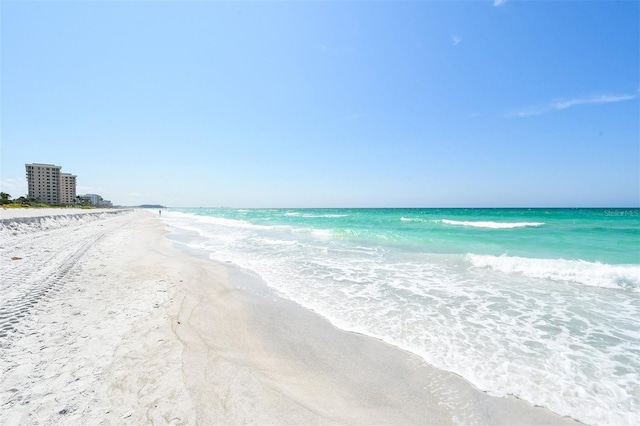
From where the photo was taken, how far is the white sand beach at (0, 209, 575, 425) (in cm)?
277

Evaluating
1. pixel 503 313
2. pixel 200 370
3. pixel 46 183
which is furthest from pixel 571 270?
pixel 46 183

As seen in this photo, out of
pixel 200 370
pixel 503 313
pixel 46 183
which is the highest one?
pixel 46 183

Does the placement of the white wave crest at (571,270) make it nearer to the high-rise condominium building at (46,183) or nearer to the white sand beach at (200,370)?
the white sand beach at (200,370)

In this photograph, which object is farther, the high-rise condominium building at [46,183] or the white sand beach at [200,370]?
the high-rise condominium building at [46,183]

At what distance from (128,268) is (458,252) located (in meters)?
14.4

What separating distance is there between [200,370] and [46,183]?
501 feet

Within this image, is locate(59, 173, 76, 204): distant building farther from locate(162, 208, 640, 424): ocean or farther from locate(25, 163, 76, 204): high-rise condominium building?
locate(162, 208, 640, 424): ocean

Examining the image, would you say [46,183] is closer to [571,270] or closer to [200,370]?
[200,370]

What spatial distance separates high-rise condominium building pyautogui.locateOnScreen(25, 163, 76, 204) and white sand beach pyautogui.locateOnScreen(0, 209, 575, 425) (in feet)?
467

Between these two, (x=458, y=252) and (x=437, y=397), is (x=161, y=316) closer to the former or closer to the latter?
(x=437, y=397)

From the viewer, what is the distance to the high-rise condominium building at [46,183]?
105 meters

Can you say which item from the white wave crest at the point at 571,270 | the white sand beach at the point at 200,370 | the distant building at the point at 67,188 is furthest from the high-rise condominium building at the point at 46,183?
the white wave crest at the point at 571,270

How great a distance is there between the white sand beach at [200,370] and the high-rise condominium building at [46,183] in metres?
142

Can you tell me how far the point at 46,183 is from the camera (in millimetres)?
107125
